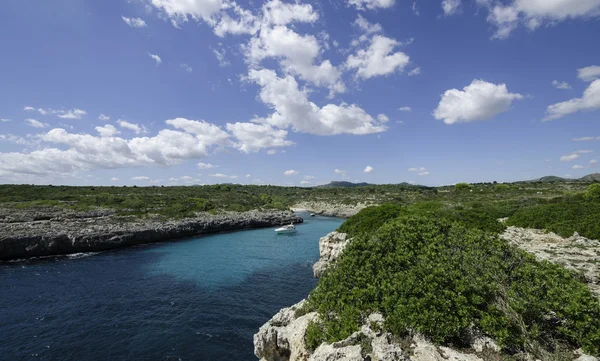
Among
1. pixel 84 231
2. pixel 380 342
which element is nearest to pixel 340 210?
pixel 84 231

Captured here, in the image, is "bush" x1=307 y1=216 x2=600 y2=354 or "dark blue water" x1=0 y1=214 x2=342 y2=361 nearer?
"bush" x1=307 y1=216 x2=600 y2=354

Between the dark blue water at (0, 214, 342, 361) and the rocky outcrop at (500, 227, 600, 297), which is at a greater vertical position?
the rocky outcrop at (500, 227, 600, 297)

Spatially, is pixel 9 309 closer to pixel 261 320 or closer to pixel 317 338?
pixel 261 320

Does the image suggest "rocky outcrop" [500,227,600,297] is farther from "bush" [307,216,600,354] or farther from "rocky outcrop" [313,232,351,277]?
"rocky outcrop" [313,232,351,277]

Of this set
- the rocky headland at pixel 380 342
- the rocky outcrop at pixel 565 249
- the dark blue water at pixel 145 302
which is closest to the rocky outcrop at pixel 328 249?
the dark blue water at pixel 145 302

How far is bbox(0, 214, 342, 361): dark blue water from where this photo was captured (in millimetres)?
16219

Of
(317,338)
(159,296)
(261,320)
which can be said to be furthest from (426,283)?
(159,296)

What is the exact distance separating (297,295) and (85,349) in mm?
14997

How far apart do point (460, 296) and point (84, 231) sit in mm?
52383

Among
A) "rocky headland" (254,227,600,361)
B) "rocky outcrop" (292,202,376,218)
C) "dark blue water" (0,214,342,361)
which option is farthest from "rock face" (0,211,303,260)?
"rocky headland" (254,227,600,361)

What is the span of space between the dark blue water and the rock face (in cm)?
284

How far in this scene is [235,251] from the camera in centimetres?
4191

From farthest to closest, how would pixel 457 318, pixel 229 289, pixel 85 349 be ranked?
pixel 229 289
pixel 85 349
pixel 457 318

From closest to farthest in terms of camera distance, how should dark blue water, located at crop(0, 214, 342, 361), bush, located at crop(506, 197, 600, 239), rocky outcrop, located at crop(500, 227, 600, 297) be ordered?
rocky outcrop, located at crop(500, 227, 600, 297) → dark blue water, located at crop(0, 214, 342, 361) → bush, located at crop(506, 197, 600, 239)
